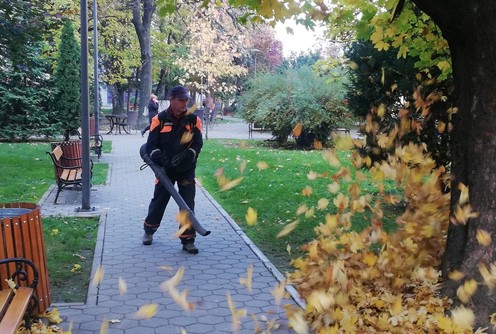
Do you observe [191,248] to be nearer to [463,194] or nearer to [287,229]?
[287,229]

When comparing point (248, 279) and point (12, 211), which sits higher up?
point (12, 211)

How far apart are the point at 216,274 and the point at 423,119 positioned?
170 inches

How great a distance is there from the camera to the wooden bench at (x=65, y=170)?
8.87 metres

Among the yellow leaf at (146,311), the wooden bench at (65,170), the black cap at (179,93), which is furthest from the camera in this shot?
the wooden bench at (65,170)

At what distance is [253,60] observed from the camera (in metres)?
48.4

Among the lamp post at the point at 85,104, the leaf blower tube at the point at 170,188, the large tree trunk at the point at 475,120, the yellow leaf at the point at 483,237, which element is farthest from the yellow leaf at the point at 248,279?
the lamp post at the point at 85,104

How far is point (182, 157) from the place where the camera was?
5938mm

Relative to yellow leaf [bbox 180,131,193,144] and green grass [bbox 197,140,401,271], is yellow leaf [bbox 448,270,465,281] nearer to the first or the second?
green grass [bbox 197,140,401,271]

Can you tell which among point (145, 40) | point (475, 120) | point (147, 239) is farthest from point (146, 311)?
point (145, 40)

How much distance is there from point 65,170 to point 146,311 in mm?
5867

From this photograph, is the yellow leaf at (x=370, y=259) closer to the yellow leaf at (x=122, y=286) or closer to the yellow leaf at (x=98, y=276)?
the yellow leaf at (x=122, y=286)

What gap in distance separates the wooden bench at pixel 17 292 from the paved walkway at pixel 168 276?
479 mm

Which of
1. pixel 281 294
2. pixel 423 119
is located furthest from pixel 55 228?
pixel 423 119

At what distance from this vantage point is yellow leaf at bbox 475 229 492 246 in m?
3.90
